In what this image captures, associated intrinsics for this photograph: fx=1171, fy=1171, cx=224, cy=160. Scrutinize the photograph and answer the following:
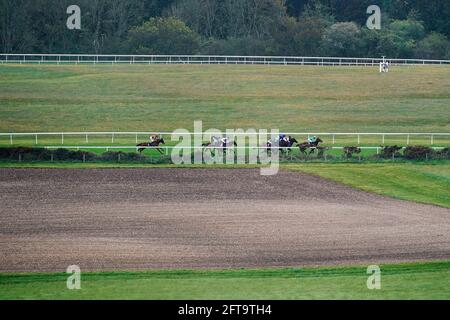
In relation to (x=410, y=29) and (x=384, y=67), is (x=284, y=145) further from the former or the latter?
(x=410, y=29)

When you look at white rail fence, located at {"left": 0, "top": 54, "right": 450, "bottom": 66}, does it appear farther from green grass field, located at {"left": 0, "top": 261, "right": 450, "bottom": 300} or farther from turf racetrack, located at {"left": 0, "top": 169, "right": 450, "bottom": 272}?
green grass field, located at {"left": 0, "top": 261, "right": 450, "bottom": 300}

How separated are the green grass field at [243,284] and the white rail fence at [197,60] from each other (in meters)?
63.1

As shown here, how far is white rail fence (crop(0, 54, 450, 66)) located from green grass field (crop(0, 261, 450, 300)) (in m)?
63.1

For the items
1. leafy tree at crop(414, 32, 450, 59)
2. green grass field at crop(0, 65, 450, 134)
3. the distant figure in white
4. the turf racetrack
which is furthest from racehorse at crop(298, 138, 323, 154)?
leafy tree at crop(414, 32, 450, 59)

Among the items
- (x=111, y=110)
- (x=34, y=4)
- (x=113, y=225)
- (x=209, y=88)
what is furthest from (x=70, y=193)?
(x=34, y=4)

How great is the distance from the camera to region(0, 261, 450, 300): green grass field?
72.5ft

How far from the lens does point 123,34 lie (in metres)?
99.2

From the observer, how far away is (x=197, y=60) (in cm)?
9075

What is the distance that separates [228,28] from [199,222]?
74.9m

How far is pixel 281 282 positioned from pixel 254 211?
9.16m

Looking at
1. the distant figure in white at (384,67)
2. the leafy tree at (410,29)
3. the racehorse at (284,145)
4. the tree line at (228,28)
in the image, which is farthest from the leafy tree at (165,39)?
the racehorse at (284,145)

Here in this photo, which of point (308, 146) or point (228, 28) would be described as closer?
point (308, 146)

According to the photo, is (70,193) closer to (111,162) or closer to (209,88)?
(111,162)

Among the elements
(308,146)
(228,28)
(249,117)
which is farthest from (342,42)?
(308,146)
